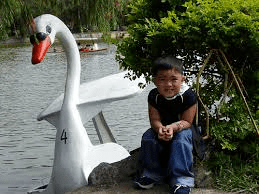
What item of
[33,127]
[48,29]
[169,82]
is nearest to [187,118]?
[169,82]

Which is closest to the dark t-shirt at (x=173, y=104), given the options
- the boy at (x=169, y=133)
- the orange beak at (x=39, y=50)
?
the boy at (x=169, y=133)

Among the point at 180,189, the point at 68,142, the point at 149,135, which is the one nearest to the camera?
the point at 180,189

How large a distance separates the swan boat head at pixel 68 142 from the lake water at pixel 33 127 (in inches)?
47.6

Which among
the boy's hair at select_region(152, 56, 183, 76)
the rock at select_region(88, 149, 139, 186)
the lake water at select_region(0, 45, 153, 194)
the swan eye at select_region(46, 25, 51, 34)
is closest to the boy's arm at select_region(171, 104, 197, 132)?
the boy's hair at select_region(152, 56, 183, 76)

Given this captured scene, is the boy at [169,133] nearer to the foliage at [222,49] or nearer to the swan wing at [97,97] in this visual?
the foliage at [222,49]

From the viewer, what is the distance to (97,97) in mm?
5527

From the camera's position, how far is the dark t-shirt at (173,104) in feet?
11.3

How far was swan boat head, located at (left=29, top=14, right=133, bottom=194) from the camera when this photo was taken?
195 inches

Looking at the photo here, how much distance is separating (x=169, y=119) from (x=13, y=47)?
38100 millimetres

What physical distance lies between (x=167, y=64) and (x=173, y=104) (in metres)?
0.23

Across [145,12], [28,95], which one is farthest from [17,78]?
[145,12]

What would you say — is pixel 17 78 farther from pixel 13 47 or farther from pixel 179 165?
pixel 13 47

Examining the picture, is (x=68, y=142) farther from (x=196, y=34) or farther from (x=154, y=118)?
(x=196, y=34)

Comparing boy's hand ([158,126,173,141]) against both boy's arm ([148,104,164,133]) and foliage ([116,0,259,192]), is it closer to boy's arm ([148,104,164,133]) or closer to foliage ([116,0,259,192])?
boy's arm ([148,104,164,133])
